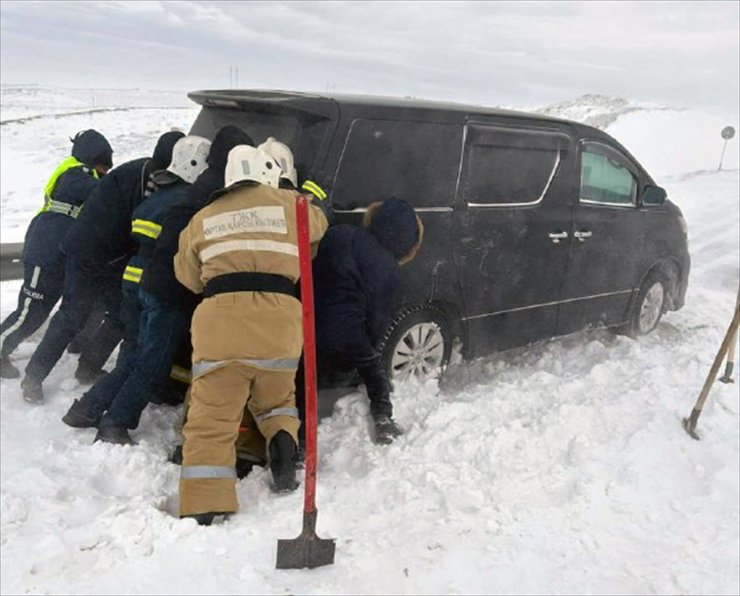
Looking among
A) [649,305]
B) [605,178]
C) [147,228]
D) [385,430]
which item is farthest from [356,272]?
[649,305]

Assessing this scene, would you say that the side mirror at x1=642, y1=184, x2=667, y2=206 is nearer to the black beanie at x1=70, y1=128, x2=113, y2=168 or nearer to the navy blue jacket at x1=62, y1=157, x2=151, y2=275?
the navy blue jacket at x1=62, y1=157, x2=151, y2=275

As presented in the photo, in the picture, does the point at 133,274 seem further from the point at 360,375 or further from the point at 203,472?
the point at 360,375

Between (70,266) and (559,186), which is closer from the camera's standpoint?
(70,266)

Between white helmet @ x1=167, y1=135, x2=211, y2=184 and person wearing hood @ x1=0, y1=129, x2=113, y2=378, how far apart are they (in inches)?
41.6

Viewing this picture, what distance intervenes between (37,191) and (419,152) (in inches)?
508

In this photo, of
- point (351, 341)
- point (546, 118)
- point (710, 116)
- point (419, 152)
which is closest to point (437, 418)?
point (351, 341)

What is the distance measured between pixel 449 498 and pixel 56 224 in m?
3.13

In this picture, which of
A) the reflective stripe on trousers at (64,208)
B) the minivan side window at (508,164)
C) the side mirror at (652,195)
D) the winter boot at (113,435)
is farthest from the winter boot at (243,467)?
the side mirror at (652,195)

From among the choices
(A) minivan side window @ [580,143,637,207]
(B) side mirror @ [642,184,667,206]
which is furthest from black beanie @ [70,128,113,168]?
(B) side mirror @ [642,184,667,206]

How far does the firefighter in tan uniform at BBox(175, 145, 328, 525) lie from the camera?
331 centimetres

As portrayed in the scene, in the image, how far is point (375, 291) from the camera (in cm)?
402

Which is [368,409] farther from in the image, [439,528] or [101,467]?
[101,467]

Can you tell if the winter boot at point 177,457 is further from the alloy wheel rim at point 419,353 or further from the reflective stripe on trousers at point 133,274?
the alloy wheel rim at point 419,353

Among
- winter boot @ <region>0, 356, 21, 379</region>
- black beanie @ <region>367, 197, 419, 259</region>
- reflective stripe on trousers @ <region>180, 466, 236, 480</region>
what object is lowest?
winter boot @ <region>0, 356, 21, 379</region>
